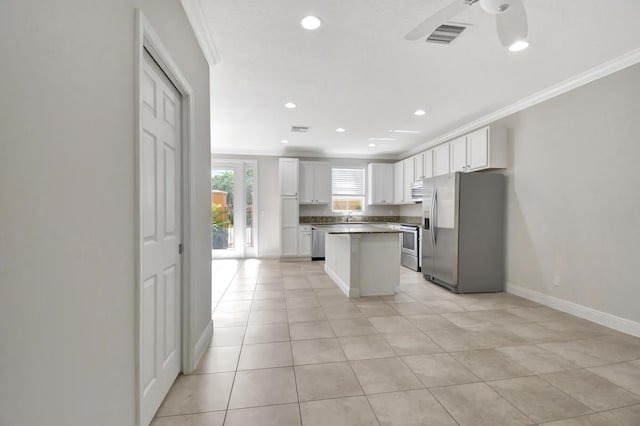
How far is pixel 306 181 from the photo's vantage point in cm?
729

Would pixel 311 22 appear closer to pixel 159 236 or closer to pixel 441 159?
pixel 159 236

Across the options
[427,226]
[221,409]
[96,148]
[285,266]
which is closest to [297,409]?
[221,409]

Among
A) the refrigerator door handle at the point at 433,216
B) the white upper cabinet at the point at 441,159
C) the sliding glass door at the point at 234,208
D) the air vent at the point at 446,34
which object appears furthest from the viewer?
the sliding glass door at the point at 234,208

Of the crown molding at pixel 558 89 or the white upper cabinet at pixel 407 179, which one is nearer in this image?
the crown molding at pixel 558 89

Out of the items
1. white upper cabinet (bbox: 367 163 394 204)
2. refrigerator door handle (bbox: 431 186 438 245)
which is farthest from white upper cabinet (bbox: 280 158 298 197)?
refrigerator door handle (bbox: 431 186 438 245)

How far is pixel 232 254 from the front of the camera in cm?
726

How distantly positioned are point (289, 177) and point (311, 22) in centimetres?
480

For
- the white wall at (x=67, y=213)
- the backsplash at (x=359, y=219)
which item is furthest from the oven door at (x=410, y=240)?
the white wall at (x=67, y=213)

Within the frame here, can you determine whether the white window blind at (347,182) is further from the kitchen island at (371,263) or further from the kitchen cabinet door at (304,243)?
the kitchen island at (371,263)

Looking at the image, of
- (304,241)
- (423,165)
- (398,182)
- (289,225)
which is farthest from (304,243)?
(423,165)

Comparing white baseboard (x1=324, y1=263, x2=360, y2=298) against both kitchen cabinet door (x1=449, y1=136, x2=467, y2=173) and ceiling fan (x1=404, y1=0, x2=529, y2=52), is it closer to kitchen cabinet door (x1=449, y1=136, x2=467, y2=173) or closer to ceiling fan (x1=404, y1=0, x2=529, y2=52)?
kitchen cabinet door (x1=449, y1=136, x2=467, y2=173)

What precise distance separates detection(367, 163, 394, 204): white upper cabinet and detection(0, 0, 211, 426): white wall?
6558mm

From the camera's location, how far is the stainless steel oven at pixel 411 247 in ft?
19.5

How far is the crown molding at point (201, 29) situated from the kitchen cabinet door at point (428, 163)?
440 centimetres
